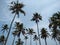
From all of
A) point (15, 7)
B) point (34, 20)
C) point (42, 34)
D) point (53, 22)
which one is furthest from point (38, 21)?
point (15, 7)

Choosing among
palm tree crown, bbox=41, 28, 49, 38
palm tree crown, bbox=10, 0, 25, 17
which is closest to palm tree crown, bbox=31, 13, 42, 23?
palm tree crown, bbox=41, 28, 49, 38

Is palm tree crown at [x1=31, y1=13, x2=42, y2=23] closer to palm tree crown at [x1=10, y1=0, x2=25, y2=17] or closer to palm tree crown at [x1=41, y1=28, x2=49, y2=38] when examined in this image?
palm tree crown at [x1=41, y1=28, x2=49, y2=38]

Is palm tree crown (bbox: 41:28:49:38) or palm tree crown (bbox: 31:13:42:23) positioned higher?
palm tree crown (bbox: 31:13:42:23)

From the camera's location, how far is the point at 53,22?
46875 mm

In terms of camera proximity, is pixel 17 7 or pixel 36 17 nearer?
pixel 17 7

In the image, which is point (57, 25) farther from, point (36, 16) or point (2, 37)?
point (2, 37)

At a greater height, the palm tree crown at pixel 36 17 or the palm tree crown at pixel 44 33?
the palm tree crown at pixel 36 17

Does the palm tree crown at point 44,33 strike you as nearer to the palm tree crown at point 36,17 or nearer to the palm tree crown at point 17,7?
the palm tree crown at point 36,17

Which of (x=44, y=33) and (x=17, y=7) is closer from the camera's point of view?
(x=17, y=7)

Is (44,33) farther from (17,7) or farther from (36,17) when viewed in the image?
(17,7)

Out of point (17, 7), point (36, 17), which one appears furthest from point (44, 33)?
point (17, 7)

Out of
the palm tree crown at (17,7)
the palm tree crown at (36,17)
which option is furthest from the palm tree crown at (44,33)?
the palm tree crown at (17,7)

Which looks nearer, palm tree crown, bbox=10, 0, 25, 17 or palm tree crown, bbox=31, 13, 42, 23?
palm tree crown, bbox=10, 0, 25, 17

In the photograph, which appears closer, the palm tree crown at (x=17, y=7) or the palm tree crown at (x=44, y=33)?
the palm tree crown at (x=17, y=7)
